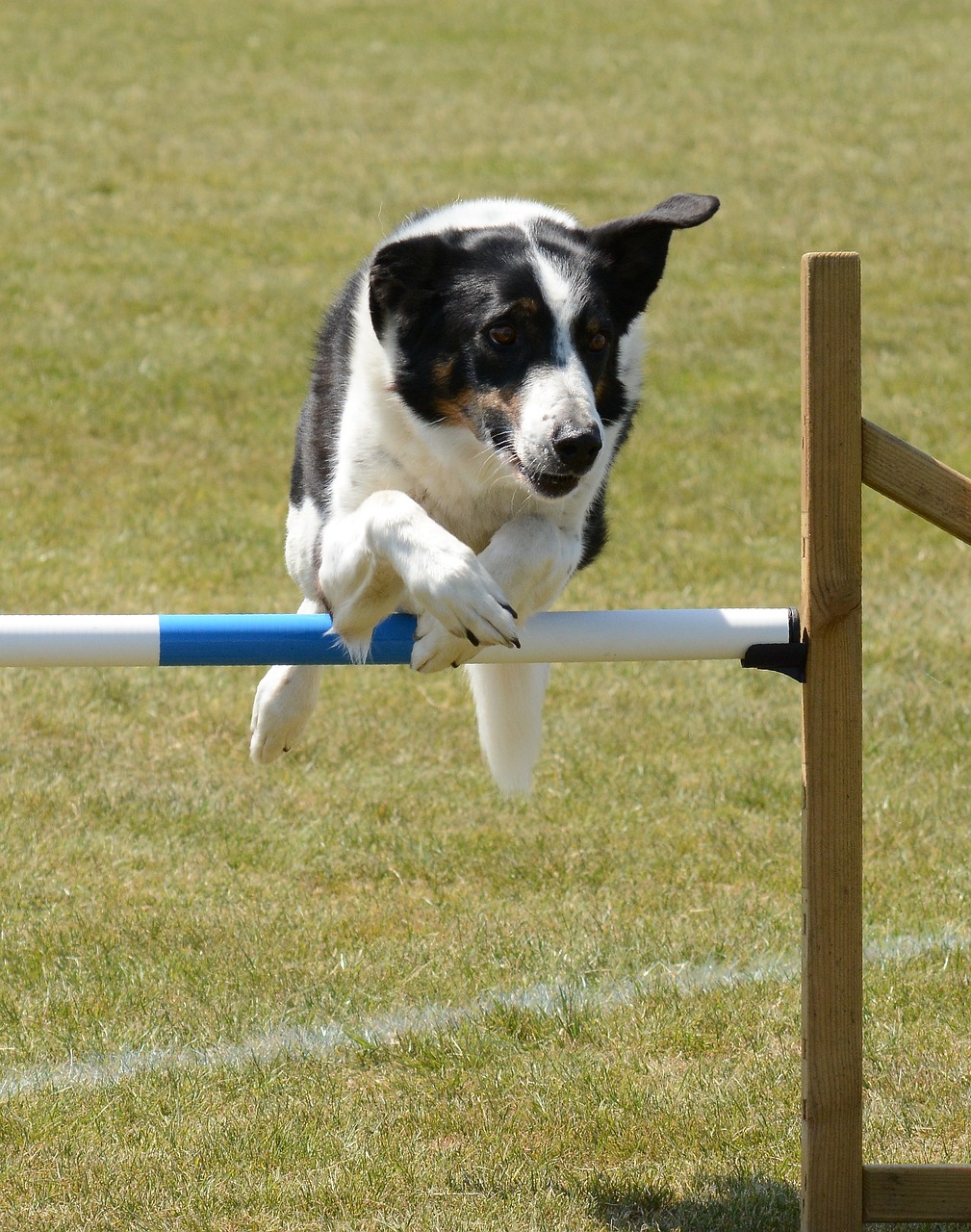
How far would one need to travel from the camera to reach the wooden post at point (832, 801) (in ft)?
10.4

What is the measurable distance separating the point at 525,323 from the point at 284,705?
148cm

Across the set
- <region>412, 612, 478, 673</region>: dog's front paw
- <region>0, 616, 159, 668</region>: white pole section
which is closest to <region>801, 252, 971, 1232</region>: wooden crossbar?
<region>412, 612, 478, 673</region>: dog's front paw

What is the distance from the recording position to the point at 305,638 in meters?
3.27

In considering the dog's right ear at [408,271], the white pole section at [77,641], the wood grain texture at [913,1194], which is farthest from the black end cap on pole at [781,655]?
the dog's right ear at [408,271]

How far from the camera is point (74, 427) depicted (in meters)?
9.49

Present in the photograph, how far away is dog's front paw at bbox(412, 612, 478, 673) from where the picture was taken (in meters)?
3.29

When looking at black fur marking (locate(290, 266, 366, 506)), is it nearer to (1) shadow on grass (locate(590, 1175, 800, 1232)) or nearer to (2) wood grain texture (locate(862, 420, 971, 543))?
(2) wood grain texture (locate(862, 420, 971, 543))

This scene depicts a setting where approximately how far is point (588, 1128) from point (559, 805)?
2.02m

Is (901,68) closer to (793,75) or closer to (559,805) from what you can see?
(793,75)

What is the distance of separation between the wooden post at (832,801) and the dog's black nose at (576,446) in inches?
21.0

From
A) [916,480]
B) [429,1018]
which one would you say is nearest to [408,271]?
[916,480]

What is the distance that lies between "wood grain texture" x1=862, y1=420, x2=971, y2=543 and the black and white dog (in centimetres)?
64

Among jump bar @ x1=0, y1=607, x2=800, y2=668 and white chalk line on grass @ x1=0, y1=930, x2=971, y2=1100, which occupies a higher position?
jump bar @ x1=0, y1=607, x2=800, y2=668

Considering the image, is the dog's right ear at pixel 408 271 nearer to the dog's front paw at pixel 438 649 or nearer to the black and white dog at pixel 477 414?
the black and white dog at pixel 477 414
